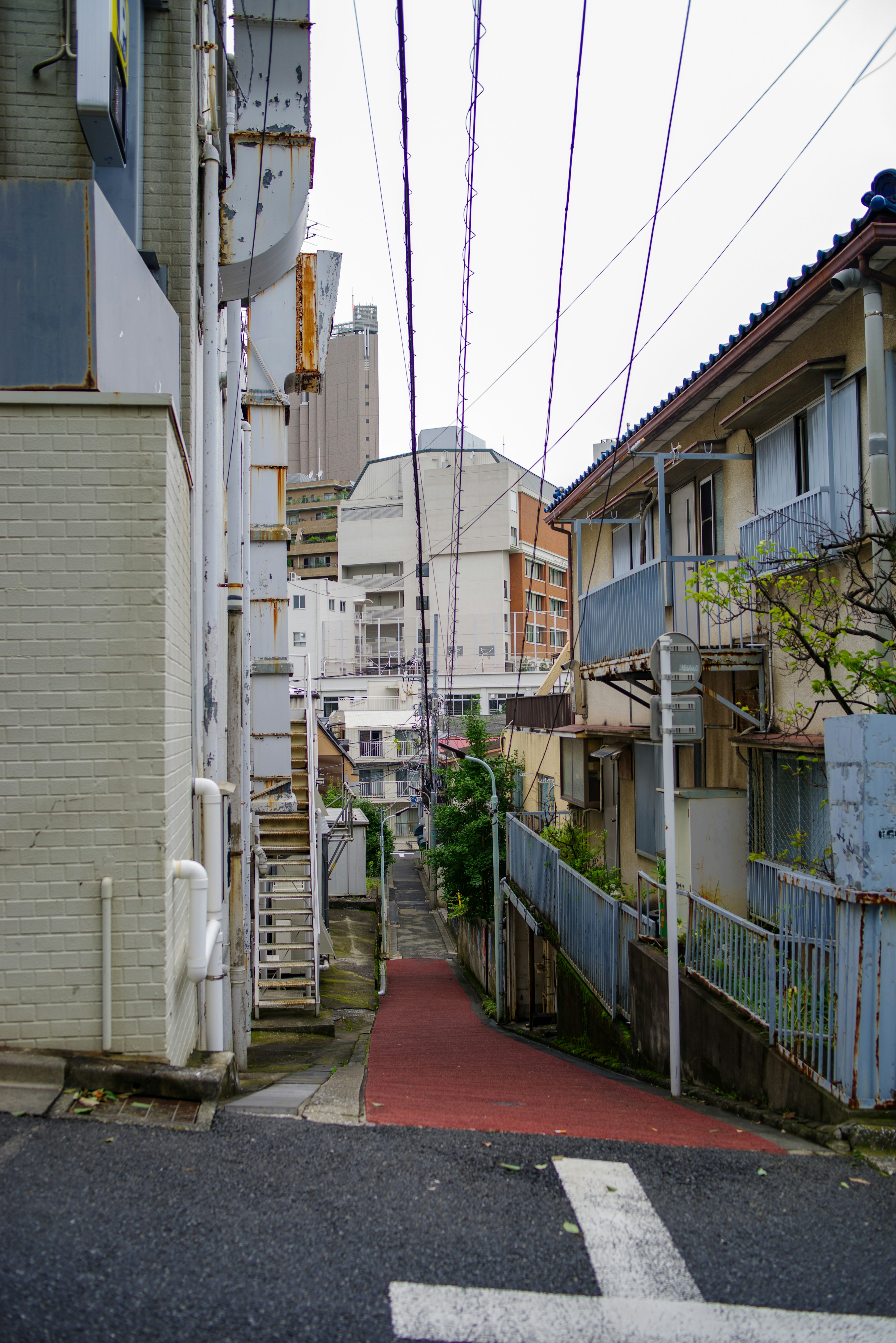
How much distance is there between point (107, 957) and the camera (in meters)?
4.53

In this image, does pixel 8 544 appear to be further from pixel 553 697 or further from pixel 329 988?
pixel 553 697

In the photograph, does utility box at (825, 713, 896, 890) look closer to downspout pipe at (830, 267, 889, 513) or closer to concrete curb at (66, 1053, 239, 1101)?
downspout pipe at (830, 267, 889, 513)

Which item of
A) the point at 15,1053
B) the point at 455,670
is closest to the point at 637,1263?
the point at 15,1053

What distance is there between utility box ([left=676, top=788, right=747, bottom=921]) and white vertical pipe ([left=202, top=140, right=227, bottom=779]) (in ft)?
17.4

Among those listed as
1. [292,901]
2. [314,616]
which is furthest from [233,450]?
[314,616]

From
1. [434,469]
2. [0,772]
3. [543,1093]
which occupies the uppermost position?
[434,469]

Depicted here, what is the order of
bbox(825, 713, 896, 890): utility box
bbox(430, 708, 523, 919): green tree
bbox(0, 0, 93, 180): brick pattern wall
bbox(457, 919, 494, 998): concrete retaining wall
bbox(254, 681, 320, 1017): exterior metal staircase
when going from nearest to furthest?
bbox(825, 713, 896, 890): utility box
bbox(0, 0, 93, 180): brick pattern wall
bbox(254, 681, 320, 1017): exterior metal staircase
bbox(457, 919, 494, 998): concrete retaining wall
bbox(430, 708, 523, 919): green tree

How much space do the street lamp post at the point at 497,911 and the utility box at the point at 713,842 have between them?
255 inches

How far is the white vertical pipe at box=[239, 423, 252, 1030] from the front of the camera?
9.02 meters

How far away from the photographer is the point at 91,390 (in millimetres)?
4863

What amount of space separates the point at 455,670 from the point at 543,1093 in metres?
49.6

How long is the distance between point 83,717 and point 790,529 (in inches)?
284

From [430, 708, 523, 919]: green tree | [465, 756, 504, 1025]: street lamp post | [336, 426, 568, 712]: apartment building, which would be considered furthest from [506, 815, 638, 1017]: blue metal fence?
[336, 426, 568, 712]: apartment building

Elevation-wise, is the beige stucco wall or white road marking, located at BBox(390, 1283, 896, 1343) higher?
the beige stucco wall
